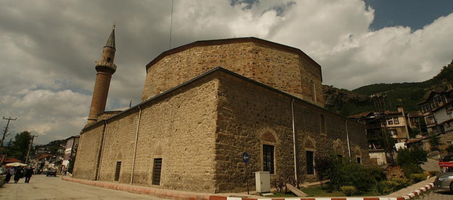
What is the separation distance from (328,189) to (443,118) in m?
40.6

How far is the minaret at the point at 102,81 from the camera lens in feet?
80.9

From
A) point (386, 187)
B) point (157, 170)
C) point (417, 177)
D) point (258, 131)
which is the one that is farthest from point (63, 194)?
point (417, 177)

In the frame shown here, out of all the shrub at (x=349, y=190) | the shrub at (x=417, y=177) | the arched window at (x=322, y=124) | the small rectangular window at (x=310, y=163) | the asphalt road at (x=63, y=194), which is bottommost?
the asphalt road at (x=63, y=194)

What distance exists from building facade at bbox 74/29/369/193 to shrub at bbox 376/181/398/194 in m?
3.55

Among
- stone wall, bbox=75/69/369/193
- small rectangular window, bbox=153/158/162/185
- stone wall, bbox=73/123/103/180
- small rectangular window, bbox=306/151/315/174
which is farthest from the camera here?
stone wall, bbox=73/123/103/180

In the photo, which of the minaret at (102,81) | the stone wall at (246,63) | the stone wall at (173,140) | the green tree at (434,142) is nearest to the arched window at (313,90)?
the stone wall at (246,63)

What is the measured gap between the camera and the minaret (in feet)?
80.9

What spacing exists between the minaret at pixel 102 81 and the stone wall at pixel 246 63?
12.8 meters

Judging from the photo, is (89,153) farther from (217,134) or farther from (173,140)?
(217,134)

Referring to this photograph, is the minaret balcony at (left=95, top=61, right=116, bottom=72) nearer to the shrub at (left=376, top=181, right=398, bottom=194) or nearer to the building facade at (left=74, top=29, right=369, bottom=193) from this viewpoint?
the building facade at (left=74, top=29, right=369, bottom=193)

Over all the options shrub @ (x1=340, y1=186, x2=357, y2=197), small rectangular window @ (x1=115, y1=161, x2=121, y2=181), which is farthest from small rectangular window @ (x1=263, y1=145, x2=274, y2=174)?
small rectangular window @ (x1=115, y1=161, x2=121, y2=181)

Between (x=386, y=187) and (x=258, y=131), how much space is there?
528 cm

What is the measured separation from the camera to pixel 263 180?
28.6 feet

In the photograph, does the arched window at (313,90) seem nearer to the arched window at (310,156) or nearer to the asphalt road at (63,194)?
the arched window at (310,156)
